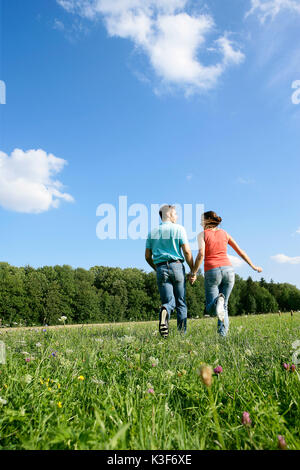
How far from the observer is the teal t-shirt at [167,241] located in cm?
589

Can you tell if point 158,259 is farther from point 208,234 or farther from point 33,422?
point 33,422

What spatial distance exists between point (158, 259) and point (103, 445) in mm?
4656

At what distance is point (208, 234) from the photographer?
6.09 metres

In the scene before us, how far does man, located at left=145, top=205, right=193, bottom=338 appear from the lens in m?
5.77

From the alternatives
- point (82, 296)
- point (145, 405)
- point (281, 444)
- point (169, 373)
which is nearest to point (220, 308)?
point (169, 373)

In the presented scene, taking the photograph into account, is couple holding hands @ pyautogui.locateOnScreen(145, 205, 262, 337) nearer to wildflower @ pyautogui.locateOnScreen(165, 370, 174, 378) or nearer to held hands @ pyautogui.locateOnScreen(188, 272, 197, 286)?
held hands @ pyautogui.locateOnScreen(188, 272, 197, 286)

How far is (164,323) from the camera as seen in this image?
197 inches

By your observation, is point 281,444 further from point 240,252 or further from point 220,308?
point 240,252

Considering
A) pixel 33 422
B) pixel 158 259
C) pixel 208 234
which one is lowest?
pixel 33 422

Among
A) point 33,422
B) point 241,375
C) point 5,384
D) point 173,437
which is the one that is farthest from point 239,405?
point 5,384

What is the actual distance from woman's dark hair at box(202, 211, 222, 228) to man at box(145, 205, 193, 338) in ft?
1.75

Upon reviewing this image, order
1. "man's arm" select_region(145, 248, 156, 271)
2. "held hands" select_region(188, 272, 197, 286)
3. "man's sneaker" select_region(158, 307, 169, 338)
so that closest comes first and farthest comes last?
1. "man's sneaker" select_region(158, 307, 169, 338)
2. "held hands" select_region(188, 272, 197, 286)
3. "man's arm" select_region(145, 248, 156, 271)

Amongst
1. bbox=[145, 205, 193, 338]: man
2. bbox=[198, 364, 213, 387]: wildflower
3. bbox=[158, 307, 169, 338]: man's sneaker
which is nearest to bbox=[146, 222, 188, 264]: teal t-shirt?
bbox=[145, 205, 193, 338]: man
